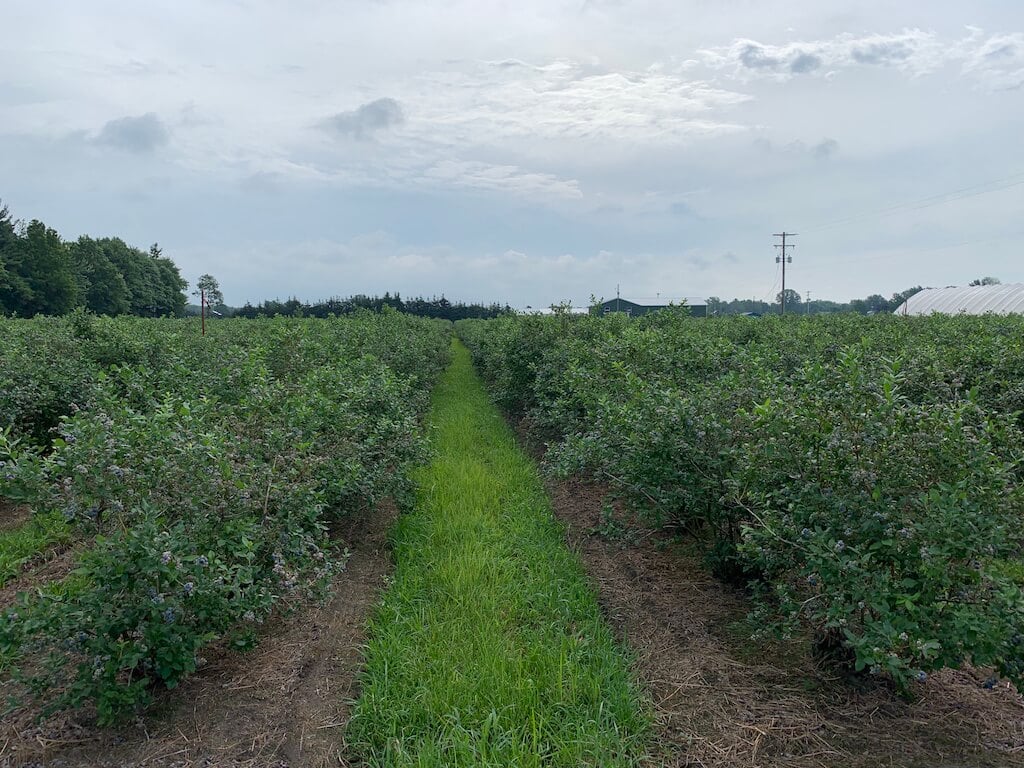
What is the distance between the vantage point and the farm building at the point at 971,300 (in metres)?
29.3

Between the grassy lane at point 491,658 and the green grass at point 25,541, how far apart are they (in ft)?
8.19

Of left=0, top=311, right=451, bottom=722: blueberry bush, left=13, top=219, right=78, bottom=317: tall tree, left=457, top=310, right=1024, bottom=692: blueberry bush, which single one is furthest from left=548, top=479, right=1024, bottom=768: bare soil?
left=13, top=219, right=78, bottom=317: tall tree

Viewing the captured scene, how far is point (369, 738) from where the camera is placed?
108 inches

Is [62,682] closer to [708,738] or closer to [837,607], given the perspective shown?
[708,738]

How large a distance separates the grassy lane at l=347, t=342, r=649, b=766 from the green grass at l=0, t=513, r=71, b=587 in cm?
250

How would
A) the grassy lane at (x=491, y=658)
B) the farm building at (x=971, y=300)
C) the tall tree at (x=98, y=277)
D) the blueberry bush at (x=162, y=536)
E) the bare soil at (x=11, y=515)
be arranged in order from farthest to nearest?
the tall tree at (x=98, y=277) < the farm building at (x=971, y=300) < the bare soil at (x=11, y=515) < the grassy lane at (x=491, y=658) < the blueberry bush at (x=162, y=536)

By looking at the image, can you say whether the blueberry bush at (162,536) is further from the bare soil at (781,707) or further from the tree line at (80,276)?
the tree line at (80,276)

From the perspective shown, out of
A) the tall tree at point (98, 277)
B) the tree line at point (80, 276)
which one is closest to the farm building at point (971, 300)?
the tree line at point (80, 276)

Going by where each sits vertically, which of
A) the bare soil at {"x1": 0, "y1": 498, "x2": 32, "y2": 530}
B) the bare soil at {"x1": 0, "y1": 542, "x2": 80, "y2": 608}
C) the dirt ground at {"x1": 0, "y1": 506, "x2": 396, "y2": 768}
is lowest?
the dirt ground at {"x1": 0, "y1": 506, "x2": 396, "y2": 768}

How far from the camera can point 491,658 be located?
3189mm

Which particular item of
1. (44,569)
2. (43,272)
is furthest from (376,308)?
(44,569)

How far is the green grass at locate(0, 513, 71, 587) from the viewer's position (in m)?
4.22

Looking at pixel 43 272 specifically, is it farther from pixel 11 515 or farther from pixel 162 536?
pixel 162 536

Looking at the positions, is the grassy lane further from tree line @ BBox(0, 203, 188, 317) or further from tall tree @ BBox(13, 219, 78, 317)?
tall tree @ BBox(13, 219, 78, 317)
